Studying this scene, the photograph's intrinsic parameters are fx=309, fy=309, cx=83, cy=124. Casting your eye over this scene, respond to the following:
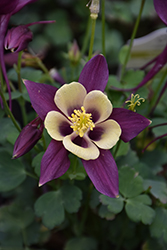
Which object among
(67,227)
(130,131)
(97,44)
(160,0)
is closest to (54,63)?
(97,44)

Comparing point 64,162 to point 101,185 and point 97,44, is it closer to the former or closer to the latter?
point 101,185

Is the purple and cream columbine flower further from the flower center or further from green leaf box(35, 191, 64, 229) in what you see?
green leaf box(35, 191, 64, 229)

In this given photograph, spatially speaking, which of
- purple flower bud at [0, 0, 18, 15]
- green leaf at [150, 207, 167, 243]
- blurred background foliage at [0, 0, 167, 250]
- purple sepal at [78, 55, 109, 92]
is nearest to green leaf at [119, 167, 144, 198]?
blurred background foliage at [0, 0, 167, 250]

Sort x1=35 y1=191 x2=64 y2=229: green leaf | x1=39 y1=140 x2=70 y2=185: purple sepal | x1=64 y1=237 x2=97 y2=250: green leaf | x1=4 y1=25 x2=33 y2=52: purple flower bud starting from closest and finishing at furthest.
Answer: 1. x1=39 y1=140 x2=70 y2=185: purple sepal
2. x1=4 y1=25 x2=33 y2=52: purple flower bud
3. x1=35 y1=191 x2=64 y2=229: green leaf
4. x1=64 y1=237 x2=97 y2=250: green leaf

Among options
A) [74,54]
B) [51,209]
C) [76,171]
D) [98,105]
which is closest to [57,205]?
[51,209]

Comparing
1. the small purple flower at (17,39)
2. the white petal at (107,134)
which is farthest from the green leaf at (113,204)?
the small purple flower at (17,39)

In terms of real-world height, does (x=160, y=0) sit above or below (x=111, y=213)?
above

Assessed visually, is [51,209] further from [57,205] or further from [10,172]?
[10,172]
